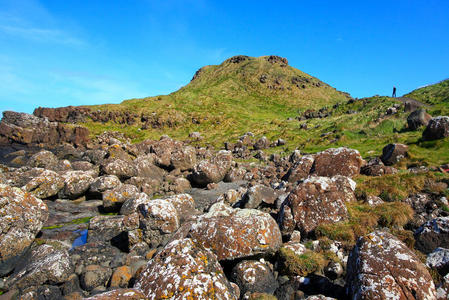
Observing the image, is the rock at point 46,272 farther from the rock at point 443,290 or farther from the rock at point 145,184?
the rock at point 145,184

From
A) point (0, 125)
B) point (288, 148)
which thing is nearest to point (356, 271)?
point (288, 148)

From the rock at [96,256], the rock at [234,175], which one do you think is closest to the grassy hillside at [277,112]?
the rock at [234,175]

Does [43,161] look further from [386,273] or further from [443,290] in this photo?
[443,290]

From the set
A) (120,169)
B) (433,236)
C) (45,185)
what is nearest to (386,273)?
(433,236)

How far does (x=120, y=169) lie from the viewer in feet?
91.5

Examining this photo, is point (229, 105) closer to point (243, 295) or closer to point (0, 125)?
point (0, 125)

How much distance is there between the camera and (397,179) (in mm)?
15352

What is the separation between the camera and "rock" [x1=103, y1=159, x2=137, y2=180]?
90.4 ft

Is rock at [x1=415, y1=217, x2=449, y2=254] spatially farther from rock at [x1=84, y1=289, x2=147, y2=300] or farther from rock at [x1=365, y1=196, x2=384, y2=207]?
rock at [x1=84, y1=289, x2=147, y2=300]

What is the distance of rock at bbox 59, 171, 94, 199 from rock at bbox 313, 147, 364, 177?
20541 millimetres

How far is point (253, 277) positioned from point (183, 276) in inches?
116

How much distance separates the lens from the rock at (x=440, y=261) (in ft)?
24.3

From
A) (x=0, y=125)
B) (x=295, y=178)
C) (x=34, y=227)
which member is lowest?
(x=34, y=227)

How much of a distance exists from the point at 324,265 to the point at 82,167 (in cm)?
3042
